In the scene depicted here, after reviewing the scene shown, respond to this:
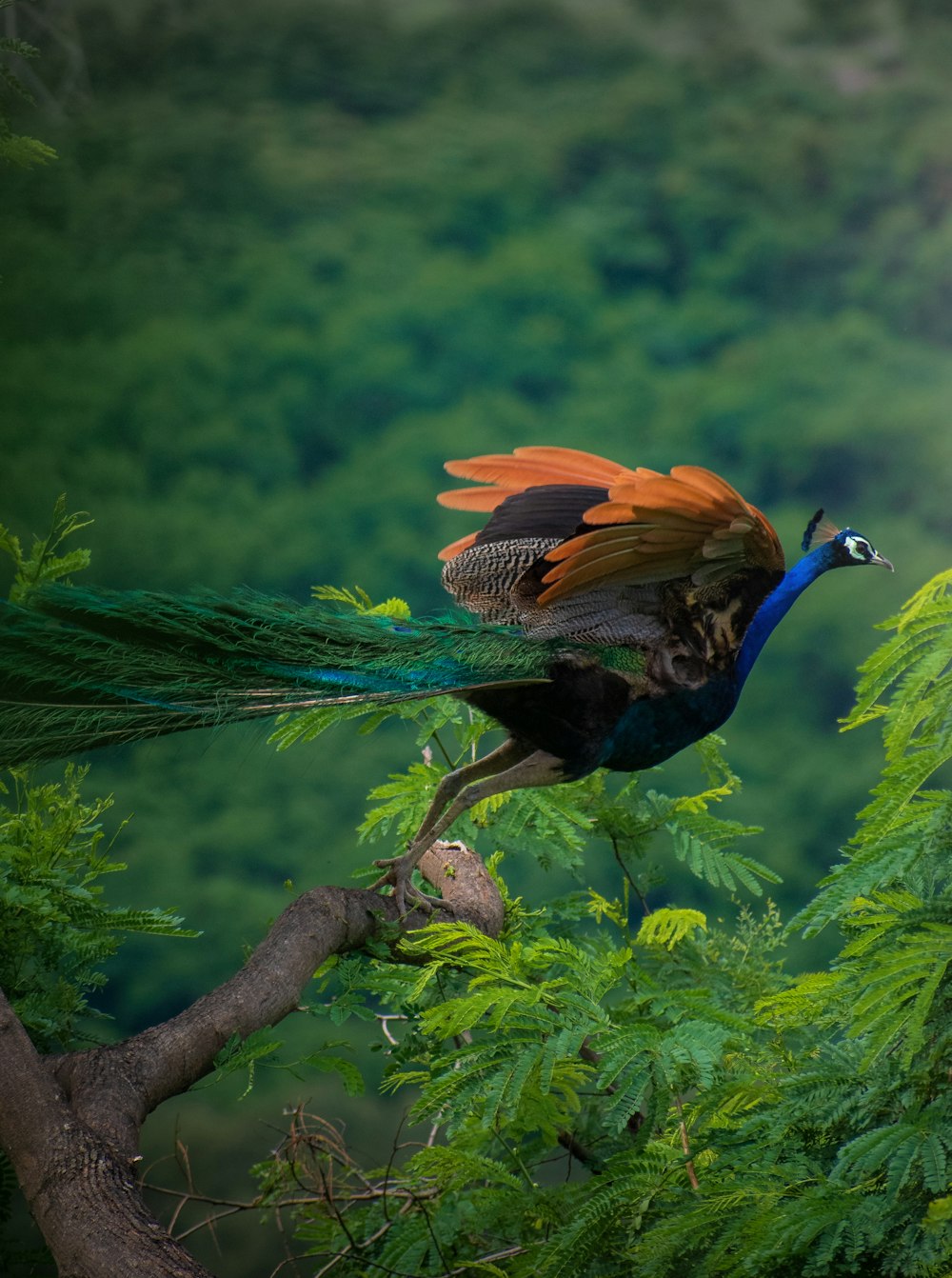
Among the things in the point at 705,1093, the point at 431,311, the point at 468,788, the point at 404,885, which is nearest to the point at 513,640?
the point at 468,788

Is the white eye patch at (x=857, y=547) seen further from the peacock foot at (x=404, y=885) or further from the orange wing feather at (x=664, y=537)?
the peacock foot at (x=404, y=885)

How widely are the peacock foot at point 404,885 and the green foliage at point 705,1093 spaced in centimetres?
9

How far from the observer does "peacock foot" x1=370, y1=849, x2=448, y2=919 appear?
1.90 metres

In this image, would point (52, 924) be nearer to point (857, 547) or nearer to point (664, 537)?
point (664, 537)

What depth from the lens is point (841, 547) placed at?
2158 mm

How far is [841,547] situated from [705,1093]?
1.00 meters

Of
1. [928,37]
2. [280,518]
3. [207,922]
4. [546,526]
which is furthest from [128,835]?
[928,37]

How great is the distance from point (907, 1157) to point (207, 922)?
2352 millimetres

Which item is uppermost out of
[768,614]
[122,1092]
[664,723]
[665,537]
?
[665,537]

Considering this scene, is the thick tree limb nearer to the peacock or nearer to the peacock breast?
the peacock

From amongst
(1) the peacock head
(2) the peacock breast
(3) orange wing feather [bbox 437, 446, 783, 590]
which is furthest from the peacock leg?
(1) the peacock head

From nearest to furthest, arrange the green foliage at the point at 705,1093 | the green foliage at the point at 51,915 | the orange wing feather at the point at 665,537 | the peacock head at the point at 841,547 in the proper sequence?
A: the green foliage at the point at 705,1093, the orange wing feather at the point at 665,537, the green foliage at the point at 51,915, the peacock head at the point at 841,547

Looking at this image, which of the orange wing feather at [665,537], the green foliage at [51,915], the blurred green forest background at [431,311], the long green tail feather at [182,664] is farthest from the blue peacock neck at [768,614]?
the blurred green forest background at [431,311]

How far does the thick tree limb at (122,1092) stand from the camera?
1273mm
